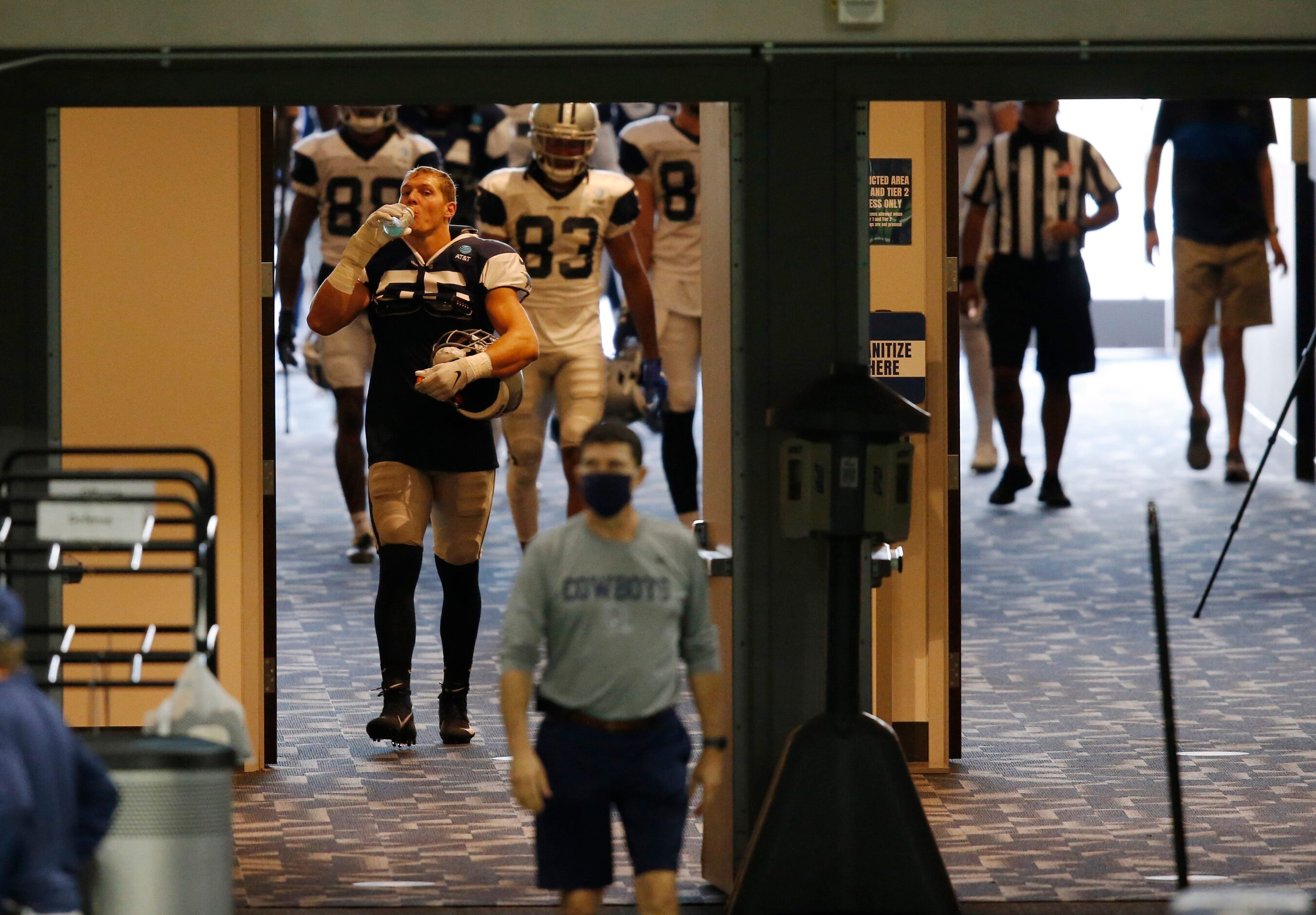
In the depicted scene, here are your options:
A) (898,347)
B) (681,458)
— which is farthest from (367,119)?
(898,347)

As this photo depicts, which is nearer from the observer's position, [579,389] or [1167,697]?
[1167,697]

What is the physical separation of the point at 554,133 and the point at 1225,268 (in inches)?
227

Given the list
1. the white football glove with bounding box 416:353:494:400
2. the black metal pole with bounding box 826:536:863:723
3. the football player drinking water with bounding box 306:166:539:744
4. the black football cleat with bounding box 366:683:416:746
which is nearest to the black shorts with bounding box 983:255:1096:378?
the football player drinking water with bounding box 306:166:539:744

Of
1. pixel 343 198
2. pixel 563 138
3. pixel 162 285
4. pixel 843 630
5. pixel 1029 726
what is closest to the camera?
pixel 843 630

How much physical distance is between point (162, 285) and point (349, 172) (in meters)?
2.87

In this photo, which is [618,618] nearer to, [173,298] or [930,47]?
[930,47]

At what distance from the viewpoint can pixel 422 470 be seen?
24.8 ft

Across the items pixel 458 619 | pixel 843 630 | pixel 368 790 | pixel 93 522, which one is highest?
pixel 93 522

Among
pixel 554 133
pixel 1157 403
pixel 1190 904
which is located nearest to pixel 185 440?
pixel 554 133

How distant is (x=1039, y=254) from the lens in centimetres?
1231

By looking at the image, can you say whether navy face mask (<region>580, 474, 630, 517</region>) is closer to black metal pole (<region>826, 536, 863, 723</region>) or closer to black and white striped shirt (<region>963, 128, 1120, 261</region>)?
black metal pole (<region>826, 536, 863, 723</region>)

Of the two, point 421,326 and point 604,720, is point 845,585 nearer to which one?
point 604,720

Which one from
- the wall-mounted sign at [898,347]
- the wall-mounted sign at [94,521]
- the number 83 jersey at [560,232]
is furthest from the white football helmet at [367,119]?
the wall-mounted sign at [94,521]

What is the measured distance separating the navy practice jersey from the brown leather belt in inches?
108
